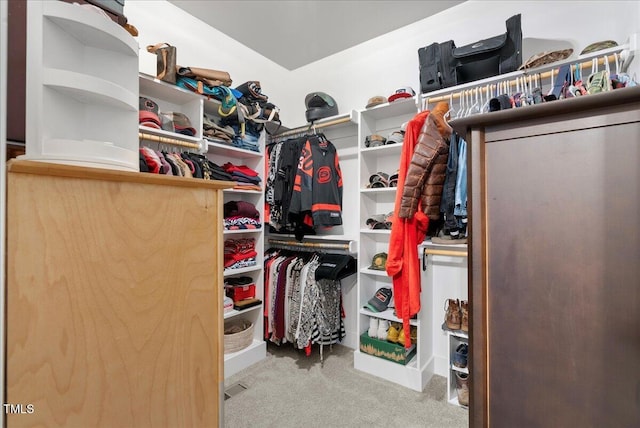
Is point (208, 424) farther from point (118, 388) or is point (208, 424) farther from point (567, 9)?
point (567, 9)

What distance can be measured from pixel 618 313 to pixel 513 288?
0.18m

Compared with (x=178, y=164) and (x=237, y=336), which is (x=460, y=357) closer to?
(x=237, y=336)

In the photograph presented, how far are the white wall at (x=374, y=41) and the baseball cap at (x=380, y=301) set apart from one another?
1.68 metres

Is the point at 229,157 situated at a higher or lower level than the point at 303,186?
higher

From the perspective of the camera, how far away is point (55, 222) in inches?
22.7

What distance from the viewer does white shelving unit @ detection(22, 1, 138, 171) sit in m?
0.67

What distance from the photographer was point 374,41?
2.50 metres

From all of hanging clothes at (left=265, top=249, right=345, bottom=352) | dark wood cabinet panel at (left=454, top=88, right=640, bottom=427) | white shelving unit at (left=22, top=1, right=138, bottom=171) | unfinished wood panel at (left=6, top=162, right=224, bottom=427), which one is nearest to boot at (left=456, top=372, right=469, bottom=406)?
hanging clothes at (left=265, top=249, right=345, bottom=352)

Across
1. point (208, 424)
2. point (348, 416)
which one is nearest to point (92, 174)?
point (208, 424)

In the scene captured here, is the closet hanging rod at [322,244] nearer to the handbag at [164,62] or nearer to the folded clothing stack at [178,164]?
the folded clothing stack at [178,164]

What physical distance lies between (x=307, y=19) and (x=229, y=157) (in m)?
1.30

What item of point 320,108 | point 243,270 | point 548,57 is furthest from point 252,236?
point 548,57

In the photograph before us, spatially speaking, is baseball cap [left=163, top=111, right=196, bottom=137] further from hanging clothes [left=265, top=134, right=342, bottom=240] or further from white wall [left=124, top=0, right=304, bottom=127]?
hanging clothes [left=265, top=134, right=342, bottom=240]

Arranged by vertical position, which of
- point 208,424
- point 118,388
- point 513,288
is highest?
point 513,288
